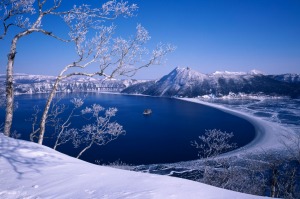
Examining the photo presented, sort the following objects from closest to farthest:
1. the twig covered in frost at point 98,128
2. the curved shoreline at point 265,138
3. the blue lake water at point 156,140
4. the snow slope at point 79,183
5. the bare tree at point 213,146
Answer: the snow slope at point 79,183, the twig covered in frost at point 98,128, the bare tree at point 213,146, the blue lake water at point 156,140, the curved shoreline at point 265,138

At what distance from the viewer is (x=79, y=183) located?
5477 mm

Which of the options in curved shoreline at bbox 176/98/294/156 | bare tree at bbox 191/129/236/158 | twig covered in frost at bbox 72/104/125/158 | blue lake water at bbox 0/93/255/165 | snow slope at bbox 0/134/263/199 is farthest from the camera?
curved shoreline at bbox 176/98/294/156

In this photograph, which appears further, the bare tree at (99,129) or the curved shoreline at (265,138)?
the curved shoreline at (265,138)

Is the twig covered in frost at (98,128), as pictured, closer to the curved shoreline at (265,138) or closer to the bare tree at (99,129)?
the bare tree at (99,129)

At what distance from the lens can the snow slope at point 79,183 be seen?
485 cm

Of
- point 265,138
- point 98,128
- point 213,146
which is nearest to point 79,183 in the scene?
point 98,128

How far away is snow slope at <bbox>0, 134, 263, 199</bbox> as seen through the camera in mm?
4852

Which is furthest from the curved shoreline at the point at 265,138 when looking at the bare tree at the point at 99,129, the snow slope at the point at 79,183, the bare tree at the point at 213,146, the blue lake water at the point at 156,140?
the snow slope at the point at 79,183

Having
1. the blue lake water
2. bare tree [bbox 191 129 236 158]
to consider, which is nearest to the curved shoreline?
the blue lake water

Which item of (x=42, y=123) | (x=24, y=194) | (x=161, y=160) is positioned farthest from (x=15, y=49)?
(x=161, y=160)

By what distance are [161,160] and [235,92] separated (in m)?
150

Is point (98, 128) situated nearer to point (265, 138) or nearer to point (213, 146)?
point (213, 146)

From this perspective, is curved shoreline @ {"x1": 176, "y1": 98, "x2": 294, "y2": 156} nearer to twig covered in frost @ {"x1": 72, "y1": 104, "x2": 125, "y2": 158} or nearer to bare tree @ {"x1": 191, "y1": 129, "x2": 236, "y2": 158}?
bare tree @ {"x1": 191, "y1": 129, "x2": 236, "y2": 158}

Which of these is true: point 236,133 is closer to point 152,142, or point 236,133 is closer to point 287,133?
point 287,133
